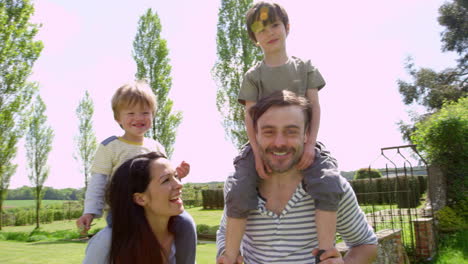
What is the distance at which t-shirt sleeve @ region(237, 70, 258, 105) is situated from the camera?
2.08 metres

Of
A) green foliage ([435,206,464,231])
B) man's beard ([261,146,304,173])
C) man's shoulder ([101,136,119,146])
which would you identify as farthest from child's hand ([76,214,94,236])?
green foliage ([435,206,464,231])

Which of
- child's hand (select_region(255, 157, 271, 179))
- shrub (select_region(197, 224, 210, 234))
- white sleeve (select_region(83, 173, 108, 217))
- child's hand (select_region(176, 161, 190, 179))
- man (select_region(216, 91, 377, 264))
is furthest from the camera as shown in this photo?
shrub (select_region(197, 224, 210, 234))

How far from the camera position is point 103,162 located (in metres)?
2.62

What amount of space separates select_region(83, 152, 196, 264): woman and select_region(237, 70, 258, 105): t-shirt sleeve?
616 millimetres

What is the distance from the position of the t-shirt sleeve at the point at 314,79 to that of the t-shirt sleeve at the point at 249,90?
0.98 feet

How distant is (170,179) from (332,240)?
3.33ft

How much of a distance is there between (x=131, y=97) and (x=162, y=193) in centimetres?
86

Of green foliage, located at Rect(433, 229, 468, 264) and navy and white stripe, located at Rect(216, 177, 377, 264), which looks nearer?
navy and white stripe, located at Rect(216, 177, 377, 264)

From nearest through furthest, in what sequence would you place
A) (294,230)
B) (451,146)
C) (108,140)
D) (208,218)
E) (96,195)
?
(294,230) < (96,195) < (108,140) < (451,146) < (208,218)

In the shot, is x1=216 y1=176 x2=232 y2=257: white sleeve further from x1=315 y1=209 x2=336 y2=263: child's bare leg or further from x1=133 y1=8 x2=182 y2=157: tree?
x1=133 y1=8 x2=182 y2=157: tree

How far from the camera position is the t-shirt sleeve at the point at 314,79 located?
2.06 metres

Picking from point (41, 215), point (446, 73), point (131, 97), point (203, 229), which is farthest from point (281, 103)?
point (41, 215)

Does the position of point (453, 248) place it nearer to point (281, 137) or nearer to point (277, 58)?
point (277, 58)

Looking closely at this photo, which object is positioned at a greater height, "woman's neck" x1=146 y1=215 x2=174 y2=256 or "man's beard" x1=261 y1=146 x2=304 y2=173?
"man's beard" x1=261 y1=146 x2=304 y2=173
